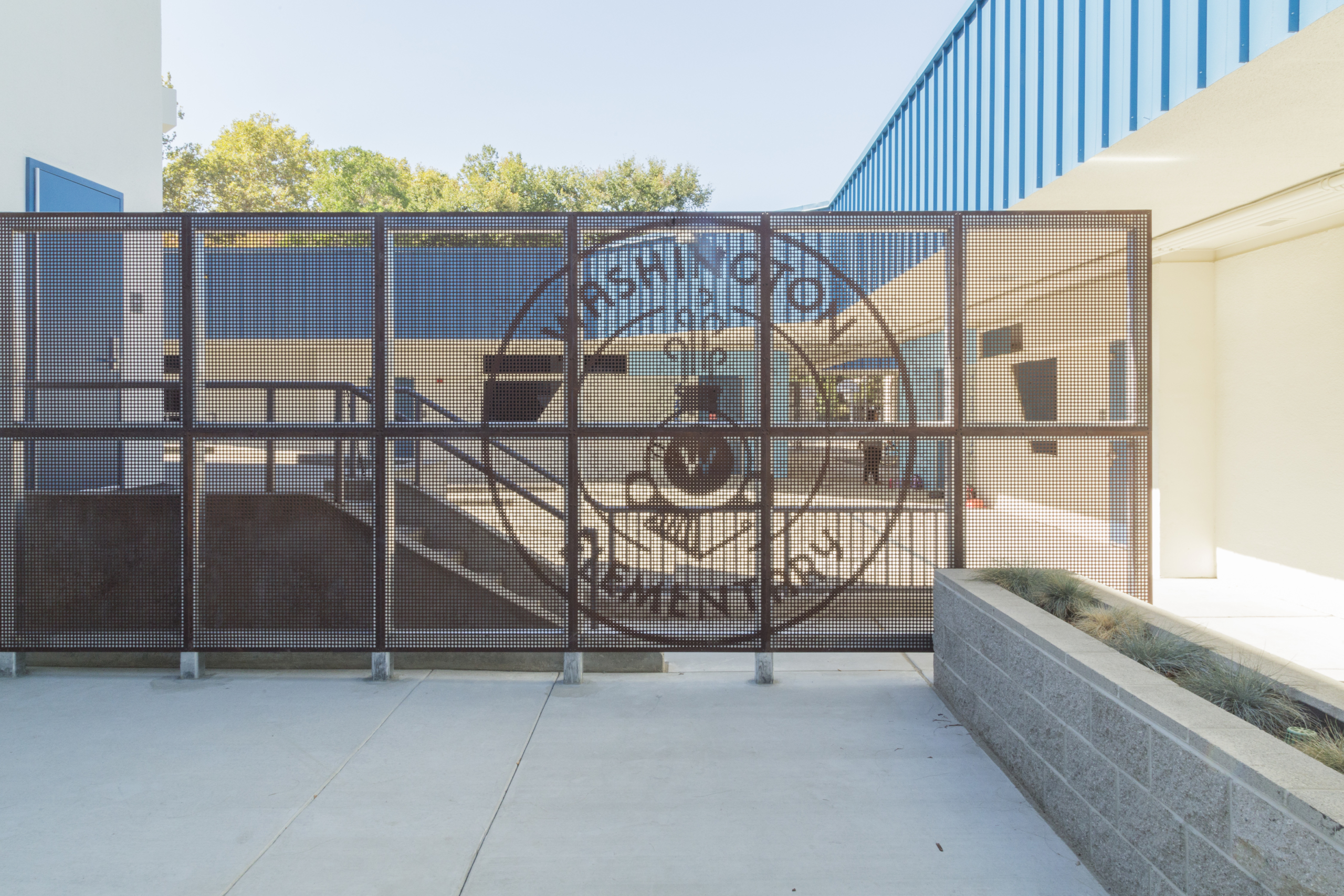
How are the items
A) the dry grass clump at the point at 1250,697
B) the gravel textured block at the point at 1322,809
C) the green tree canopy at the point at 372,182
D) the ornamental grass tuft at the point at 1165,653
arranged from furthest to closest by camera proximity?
the green tree canopy at the point at 372,182
the ornamental grass tuft at the point at 1165,653
the dry grass clump at the point at 1250,697
the gravel textured block at the point at 1322,809

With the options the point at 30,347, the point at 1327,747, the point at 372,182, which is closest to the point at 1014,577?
the point at 1327,747

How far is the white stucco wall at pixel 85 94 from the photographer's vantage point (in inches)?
234

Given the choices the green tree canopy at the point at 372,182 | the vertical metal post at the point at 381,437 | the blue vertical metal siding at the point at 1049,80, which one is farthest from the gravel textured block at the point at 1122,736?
the green tree canopy at the point at 372,182

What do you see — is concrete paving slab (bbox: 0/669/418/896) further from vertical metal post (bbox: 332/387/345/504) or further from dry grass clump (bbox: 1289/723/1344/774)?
dry grass clump (bbox: 1289/723/1344/774)

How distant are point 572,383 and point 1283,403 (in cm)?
721

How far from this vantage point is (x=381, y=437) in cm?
505

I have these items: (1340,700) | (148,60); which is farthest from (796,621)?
(148,60)

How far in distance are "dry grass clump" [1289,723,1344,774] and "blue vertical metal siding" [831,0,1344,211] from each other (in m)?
3.09

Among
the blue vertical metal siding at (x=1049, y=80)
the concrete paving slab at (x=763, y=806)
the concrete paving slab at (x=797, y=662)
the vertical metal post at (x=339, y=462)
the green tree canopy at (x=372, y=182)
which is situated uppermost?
the green tree canopy at (x=372, y=182)

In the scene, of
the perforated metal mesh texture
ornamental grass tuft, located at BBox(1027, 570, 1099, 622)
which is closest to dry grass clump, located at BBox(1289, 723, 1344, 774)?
ornamental grass tuft, located at BBox(1027, 570, 1099, 622)

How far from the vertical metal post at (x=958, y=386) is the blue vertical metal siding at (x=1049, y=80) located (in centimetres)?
140

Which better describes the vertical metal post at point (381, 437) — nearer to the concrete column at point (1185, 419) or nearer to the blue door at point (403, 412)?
the blue door at point (403, 412)

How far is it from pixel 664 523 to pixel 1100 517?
272cm

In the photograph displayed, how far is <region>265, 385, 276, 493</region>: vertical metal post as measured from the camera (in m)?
5.12
